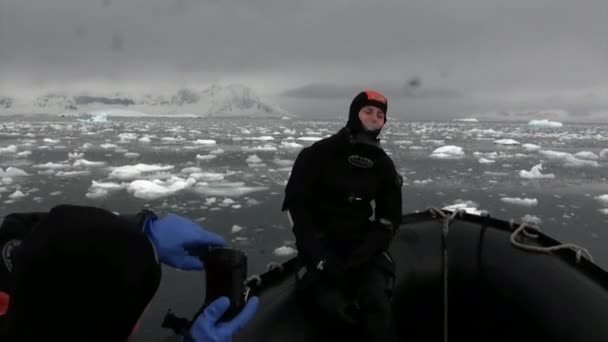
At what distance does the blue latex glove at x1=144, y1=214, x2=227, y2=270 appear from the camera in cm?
124

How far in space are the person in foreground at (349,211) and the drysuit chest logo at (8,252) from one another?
1.22 meters

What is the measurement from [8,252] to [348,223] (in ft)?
4.82

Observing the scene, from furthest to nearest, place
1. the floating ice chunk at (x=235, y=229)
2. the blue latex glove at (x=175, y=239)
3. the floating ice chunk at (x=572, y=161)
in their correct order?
1. the floating ice chunk at (x=572, y=161)
2. the floating ice chunk at (x=235, y=229)
3. the blue latex glove at (x=175, y=239)

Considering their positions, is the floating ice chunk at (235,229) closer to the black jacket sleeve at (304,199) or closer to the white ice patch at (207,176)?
the black jacket sleeve at (304,199)

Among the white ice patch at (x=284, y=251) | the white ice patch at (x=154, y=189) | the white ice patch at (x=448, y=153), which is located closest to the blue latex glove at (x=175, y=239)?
the white ice patch at (x=284, y=251)

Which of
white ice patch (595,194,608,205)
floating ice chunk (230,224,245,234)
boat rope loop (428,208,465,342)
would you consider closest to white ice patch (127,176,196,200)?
floating ice chunk (230,224,245,234)

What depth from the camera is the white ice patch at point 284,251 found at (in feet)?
17.1

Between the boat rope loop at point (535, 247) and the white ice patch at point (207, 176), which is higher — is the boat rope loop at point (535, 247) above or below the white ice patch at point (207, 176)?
above

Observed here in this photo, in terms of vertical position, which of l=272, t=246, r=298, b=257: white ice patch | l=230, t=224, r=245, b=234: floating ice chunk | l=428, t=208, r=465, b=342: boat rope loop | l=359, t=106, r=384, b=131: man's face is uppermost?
l=359, t=106, r=384, b=131: man's face

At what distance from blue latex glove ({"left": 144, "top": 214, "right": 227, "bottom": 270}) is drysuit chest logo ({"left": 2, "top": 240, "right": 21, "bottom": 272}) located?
0.33 metres

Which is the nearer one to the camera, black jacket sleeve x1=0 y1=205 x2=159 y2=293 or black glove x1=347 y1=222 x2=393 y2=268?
black jacket sleeve x1=0 y1=205 x2=159 y2=293

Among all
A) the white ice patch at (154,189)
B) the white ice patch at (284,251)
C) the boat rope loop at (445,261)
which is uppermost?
the boat rope loop at (445,261)

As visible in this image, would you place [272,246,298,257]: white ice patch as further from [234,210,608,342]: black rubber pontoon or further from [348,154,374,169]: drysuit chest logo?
[348,154,374,169]: drysuit chest logo

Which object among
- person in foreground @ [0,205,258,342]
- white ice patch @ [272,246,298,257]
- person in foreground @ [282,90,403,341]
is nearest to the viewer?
person in foreground @ [0,205,258,342]
